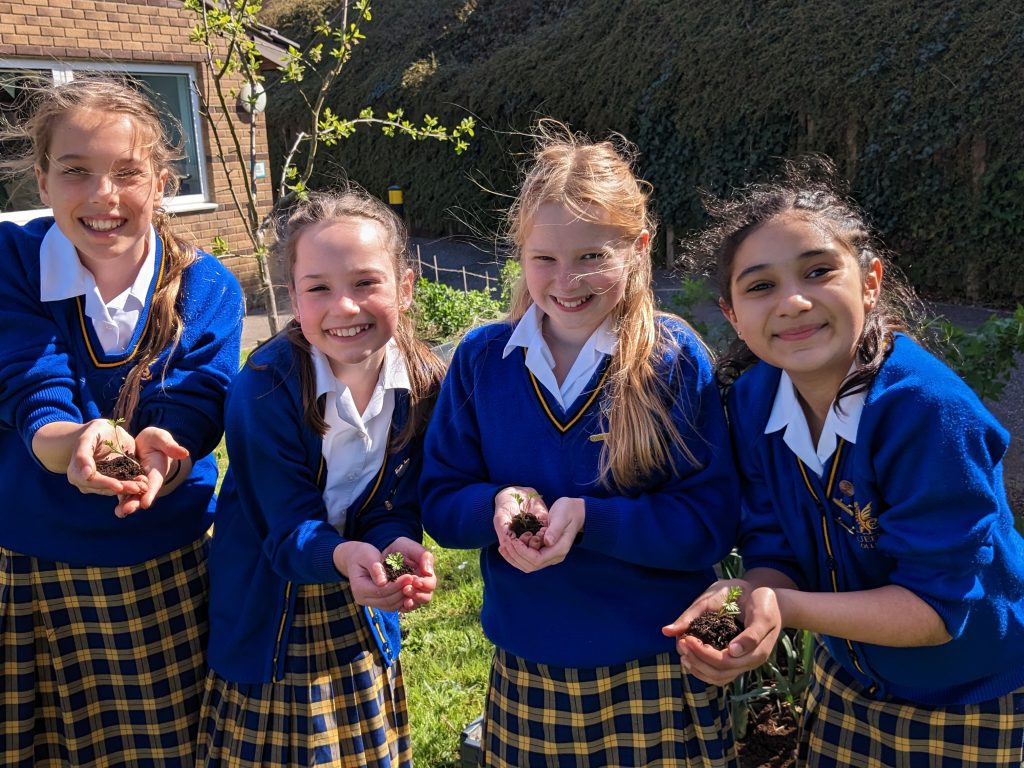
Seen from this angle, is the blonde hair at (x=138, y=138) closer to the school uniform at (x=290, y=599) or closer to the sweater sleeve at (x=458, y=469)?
the school uniform at (x=290, y=599)

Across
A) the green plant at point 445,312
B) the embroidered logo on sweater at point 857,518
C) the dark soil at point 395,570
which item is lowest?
the dark soil at point 395,570

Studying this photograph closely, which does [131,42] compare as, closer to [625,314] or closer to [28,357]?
[28,357]

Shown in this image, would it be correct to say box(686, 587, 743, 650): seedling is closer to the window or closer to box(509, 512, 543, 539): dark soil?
box(509, 512, 543, 539): dark soil

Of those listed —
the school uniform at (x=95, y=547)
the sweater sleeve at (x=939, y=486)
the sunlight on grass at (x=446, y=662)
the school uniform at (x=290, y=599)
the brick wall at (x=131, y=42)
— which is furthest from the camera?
the brick wall at (x=131, y=42)

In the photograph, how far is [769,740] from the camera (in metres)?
2.75

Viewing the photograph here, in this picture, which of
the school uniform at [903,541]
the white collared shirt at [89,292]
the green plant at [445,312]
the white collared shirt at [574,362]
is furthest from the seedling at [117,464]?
the green plant at [445,312]

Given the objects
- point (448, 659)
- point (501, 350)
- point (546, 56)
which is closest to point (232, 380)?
point (501, 350)

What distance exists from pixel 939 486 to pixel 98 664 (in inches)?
78.0

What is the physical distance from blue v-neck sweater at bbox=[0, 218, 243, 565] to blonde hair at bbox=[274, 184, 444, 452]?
0.90ft

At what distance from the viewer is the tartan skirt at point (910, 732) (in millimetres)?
1771

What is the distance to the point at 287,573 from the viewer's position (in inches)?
79.0

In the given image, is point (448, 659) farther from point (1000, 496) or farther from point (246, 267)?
point (246, 267)

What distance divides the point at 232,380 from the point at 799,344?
4.41 ft

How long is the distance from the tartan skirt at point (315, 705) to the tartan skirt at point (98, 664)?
15 centimetres
